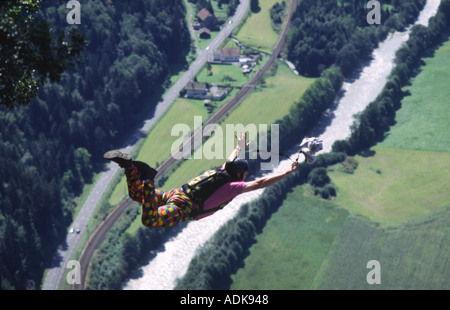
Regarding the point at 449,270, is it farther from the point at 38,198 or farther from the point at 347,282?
the point at 38,198

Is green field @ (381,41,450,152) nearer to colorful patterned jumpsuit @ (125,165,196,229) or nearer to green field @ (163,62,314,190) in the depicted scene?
green field @ (163,62,314,190)

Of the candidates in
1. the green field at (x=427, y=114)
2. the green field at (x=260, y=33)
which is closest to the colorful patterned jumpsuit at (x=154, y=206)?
the green field at (x=427, y=114)

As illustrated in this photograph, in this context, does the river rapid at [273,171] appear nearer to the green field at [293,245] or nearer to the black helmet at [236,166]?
the green field at [293,245]


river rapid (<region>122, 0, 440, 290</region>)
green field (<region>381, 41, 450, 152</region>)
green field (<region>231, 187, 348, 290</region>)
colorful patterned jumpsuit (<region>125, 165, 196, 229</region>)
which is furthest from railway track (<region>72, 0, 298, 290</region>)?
colorful patterned jumpsuit (<region>125, 165, 196, 229</region>)

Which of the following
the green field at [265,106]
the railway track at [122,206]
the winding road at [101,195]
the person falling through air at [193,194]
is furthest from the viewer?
the green field at [265,106]

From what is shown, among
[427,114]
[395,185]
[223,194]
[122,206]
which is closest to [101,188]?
[122,206]

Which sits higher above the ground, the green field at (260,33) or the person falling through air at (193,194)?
the person falling through air at (193,194)

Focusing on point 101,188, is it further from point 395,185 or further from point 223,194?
point 223,194
